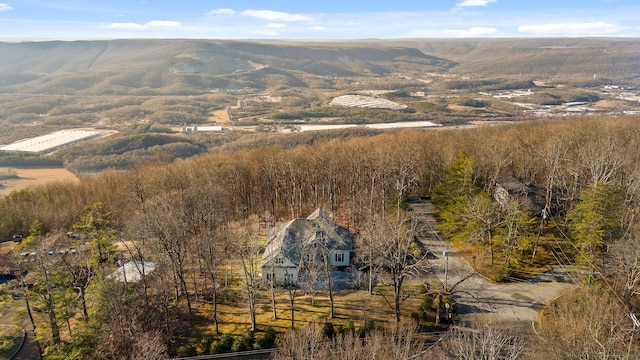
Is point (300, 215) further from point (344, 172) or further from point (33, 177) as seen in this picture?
point (33, 177)

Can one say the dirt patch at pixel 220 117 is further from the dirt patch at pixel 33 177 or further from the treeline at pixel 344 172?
the treeline at pixel 344 172

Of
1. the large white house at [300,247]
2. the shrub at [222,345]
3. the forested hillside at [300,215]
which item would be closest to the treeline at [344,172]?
the forested hillside at [300,215]

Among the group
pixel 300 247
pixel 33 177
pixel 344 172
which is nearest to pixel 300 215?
pixel 344 172

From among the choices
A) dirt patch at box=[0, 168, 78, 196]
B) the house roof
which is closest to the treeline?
the house roof

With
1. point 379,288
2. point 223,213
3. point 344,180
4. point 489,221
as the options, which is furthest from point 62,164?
point 489,221

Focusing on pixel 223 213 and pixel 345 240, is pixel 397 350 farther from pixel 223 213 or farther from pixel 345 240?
pixel 223 213
